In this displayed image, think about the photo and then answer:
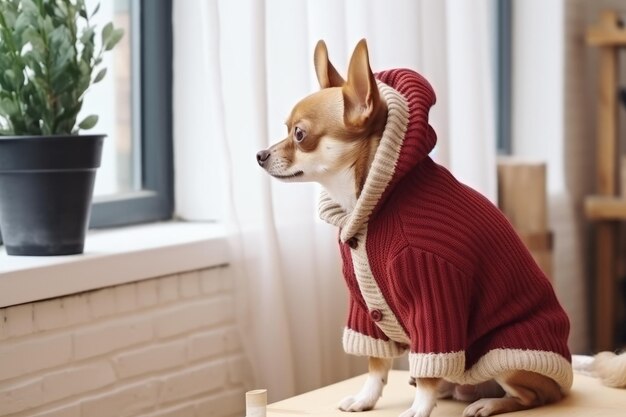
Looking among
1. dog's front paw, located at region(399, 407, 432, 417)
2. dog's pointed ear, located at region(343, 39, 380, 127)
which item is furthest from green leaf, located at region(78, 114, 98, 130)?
dog's front paw, located at region(399, 407, 432, 417)

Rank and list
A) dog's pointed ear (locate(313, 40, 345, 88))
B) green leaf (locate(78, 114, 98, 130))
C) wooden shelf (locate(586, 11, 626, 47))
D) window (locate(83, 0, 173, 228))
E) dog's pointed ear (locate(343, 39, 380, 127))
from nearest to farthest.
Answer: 1. dog's pointed ear (locate(343, 39, 380, 127))
2. dog's pointed ear (locate(313, 40, 345, 88))
3. green leaf (locate(78, 114, 98, 130))
4. window (locate(83, 0, 173, 228))
5. wooden shelf (locate(586, 11, 626, 47))

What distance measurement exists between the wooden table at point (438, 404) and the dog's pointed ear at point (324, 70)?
1.70ft

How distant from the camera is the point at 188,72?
221 centimetres

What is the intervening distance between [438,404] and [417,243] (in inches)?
14.3

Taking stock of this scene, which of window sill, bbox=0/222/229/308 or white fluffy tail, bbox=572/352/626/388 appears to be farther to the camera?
white fluffy tail, bbox=572/352/626/388

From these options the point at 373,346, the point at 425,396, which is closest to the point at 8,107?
the point at 373,346

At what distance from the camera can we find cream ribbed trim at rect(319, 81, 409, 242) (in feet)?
4.87

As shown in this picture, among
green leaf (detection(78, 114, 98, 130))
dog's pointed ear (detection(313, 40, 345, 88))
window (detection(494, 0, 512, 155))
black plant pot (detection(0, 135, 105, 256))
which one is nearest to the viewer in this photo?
dog's pointed ear (detection(313, 40, 345, 88))

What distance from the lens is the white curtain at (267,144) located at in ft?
6.51

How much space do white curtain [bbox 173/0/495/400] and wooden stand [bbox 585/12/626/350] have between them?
1.14m

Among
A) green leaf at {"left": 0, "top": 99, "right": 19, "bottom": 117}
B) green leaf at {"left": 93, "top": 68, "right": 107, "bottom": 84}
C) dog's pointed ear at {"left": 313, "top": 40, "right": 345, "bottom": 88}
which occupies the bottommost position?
green leaf at {"left": 0, "top": 99, "right": 19, "bottom": 117}

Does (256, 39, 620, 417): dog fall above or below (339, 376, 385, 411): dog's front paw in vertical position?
Result: above

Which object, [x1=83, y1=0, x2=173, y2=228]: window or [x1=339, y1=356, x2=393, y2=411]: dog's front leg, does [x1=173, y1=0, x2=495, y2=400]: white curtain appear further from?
[x1=339, y1=356, x2=393, y2=411]: dog's front leg

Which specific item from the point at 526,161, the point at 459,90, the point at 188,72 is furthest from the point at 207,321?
the point at 526,161
